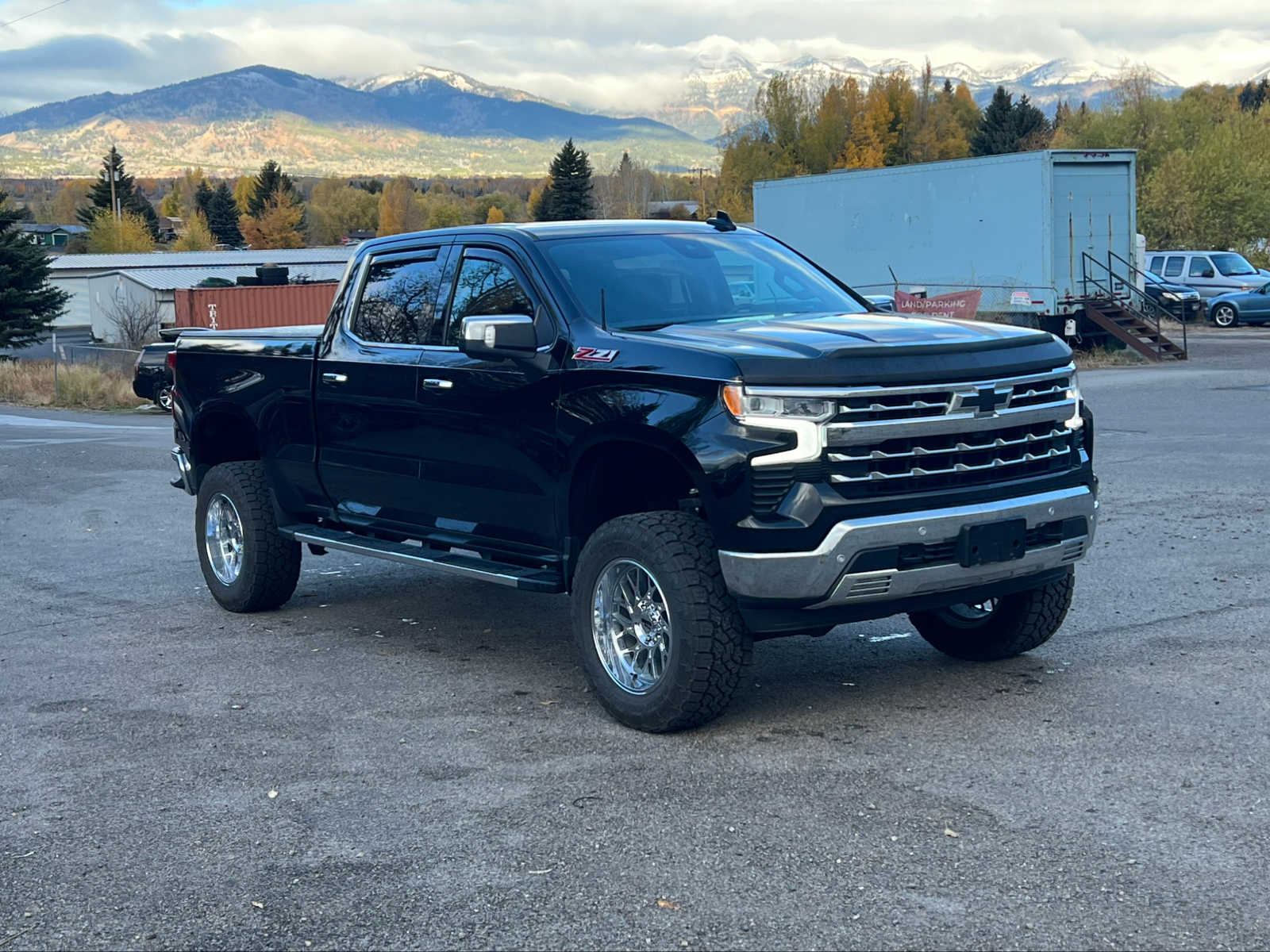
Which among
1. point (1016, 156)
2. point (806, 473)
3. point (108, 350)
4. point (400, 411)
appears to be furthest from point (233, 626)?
point (108, 350)

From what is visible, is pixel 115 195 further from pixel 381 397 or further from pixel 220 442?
pixel 381 397

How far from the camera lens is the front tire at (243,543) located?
27.8ft

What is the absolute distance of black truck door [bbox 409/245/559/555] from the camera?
6543mm

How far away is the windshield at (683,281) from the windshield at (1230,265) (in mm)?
35356

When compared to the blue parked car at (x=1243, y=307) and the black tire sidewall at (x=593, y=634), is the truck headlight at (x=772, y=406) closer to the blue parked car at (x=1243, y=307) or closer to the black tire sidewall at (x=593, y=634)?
the black tire sidewall at (x=593, y=634)

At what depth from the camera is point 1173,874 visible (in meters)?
4.34

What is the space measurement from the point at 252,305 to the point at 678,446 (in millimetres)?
57681

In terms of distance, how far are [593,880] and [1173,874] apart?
1.67 meters

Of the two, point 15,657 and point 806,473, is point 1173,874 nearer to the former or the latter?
point 806,473

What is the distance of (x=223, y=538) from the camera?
29.2ft

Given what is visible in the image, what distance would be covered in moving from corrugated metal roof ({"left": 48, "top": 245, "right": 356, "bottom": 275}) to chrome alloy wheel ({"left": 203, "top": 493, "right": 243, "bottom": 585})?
91.2 meters

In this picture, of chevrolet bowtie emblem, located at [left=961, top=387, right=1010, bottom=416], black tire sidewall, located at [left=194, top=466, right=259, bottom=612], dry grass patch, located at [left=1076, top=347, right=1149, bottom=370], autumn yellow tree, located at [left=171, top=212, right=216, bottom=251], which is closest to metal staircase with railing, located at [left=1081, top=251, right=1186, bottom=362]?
dry grass patch, located at [left=1076, top=347, right=1149, bottom=370]

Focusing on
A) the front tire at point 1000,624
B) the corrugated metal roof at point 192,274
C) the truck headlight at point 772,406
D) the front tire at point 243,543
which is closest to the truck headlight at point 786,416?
the truck headlight at point 772,406

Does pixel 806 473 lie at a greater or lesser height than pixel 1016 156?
lesser
